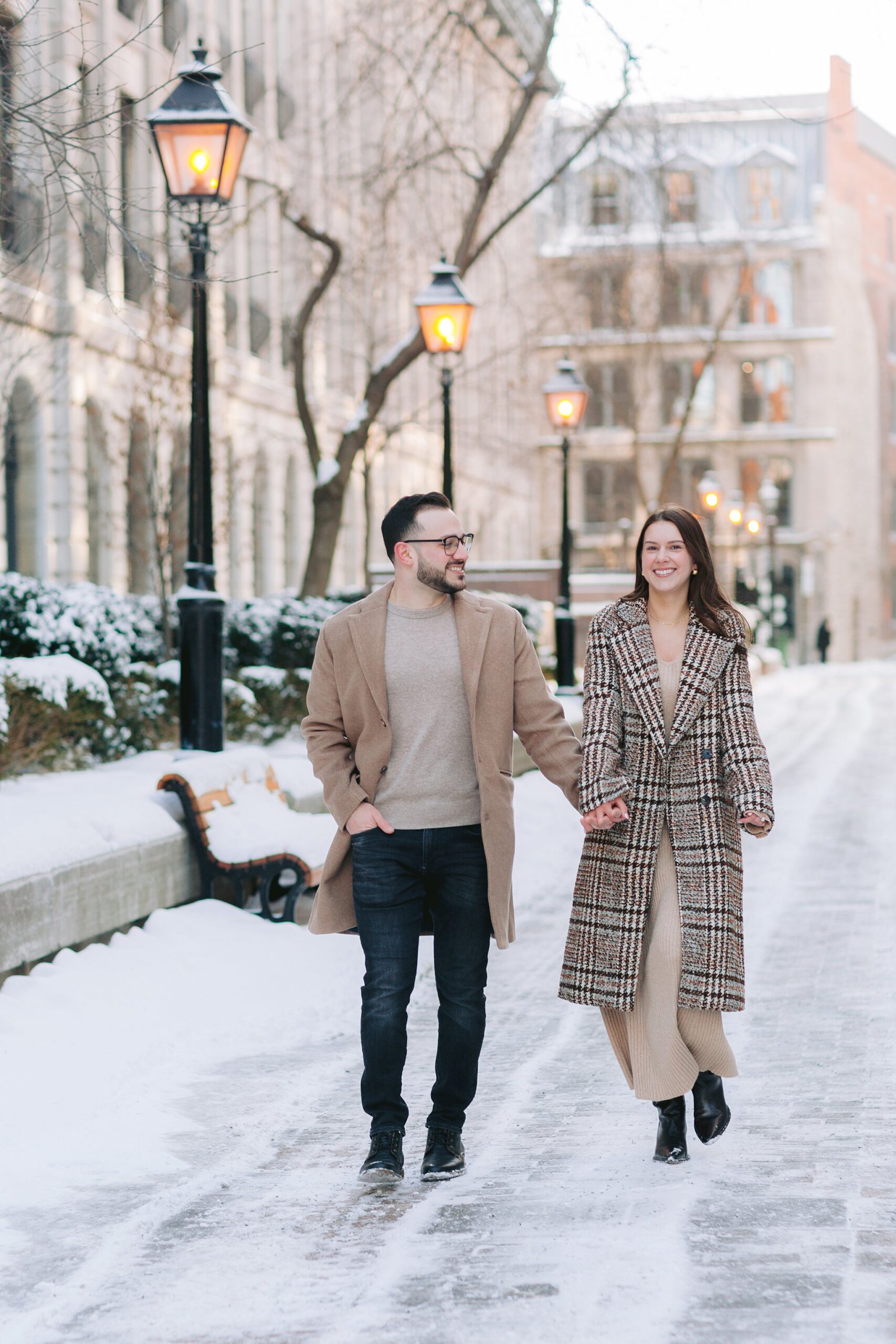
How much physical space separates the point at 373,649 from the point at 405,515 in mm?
382

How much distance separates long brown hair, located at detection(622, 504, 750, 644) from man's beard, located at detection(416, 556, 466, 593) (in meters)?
0.55

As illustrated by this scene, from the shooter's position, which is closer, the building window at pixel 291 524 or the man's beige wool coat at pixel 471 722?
the man's beige wool coat at pixel 471 722

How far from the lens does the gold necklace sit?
5.30m

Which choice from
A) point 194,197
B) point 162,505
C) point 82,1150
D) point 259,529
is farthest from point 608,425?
point 82,1150

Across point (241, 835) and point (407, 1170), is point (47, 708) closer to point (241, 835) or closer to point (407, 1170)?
point (241, 835)

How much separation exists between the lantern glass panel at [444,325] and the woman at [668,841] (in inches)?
430

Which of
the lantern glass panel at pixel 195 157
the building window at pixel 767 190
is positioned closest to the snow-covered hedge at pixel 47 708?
the lantern glass panel at pixel 195 157

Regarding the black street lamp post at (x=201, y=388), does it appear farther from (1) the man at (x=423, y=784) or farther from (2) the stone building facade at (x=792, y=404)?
(2) the stone building facade at (x=792, y=404)

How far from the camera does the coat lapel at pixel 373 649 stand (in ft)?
16.5

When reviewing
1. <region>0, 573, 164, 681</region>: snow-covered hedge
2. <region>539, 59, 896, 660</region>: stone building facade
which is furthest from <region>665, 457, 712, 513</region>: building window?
<region>0, 573, 164, 681</region>: snow-covered hedge

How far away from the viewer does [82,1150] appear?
5480mm

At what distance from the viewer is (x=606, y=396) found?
64.3m

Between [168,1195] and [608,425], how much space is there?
2758 inches

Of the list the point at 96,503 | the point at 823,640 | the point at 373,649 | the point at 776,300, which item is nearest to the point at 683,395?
the point at 776,300
